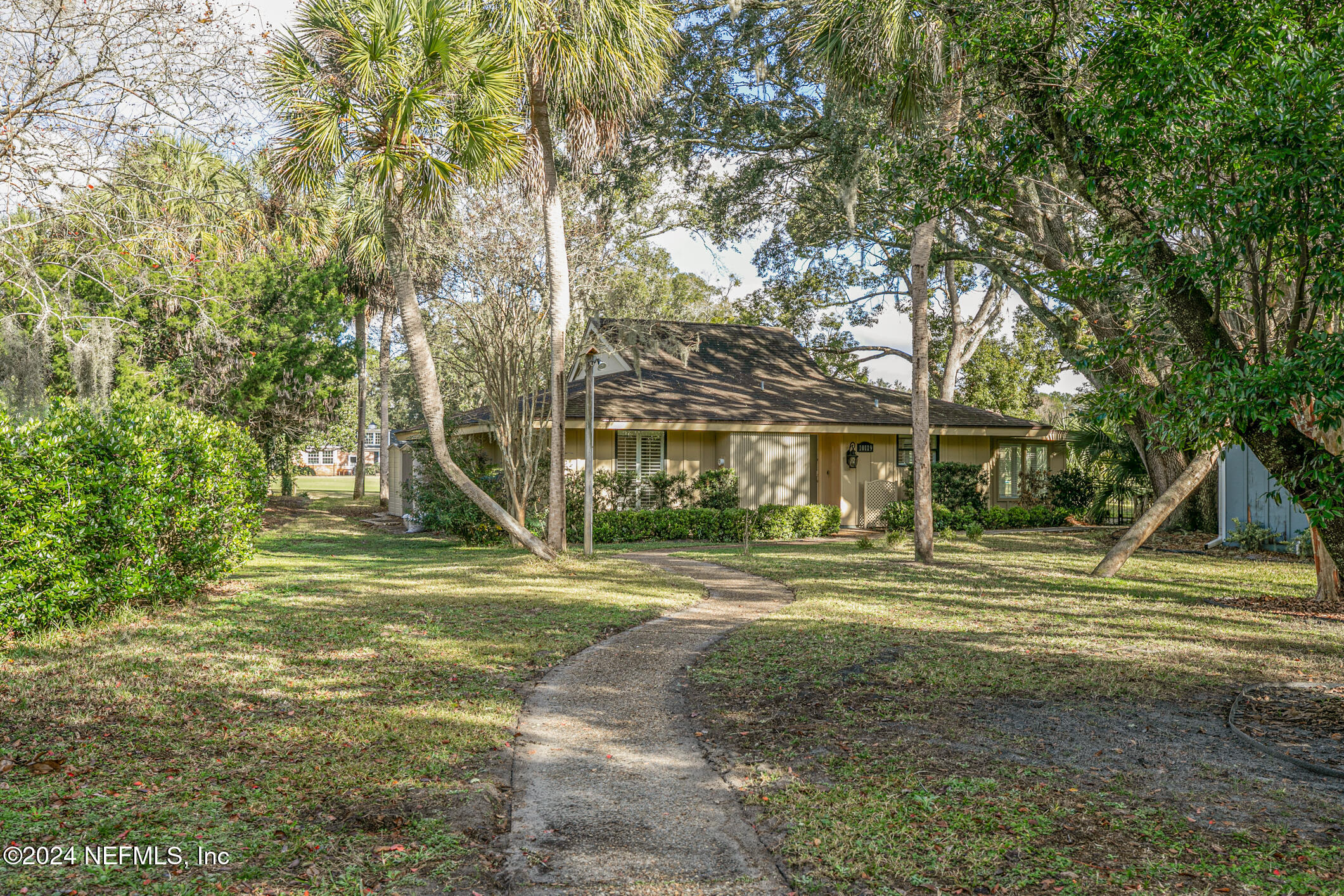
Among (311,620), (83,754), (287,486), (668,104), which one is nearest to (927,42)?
(668,104)

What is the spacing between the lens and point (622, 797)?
4.30m

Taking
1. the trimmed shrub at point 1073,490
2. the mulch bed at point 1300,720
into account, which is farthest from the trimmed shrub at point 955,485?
the mulch bed at point 1300,720

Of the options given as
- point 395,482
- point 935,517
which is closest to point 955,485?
point 935,517

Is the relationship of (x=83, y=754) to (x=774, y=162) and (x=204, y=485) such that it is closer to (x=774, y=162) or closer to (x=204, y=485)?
(x=204, y=485)

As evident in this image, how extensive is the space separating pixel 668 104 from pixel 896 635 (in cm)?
1299

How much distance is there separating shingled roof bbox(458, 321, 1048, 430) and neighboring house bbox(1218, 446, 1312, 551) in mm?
6123

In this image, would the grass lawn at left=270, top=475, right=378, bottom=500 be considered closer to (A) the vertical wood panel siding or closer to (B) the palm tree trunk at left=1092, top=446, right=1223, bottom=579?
(A) the vertical wood panel siding

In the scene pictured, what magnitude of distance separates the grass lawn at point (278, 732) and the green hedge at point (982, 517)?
1036cm

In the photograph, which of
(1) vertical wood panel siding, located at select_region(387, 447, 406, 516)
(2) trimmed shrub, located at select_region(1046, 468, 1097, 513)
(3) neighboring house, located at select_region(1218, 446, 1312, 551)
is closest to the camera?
(3) neighboring house, located at select_region(1218, 446, 1312, 551)

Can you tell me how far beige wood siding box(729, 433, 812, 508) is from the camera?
20641 mm

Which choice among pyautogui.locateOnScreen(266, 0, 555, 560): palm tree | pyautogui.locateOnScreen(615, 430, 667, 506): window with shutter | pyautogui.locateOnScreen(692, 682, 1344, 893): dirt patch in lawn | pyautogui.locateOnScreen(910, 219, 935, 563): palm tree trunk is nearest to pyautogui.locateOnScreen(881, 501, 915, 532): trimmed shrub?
pyautogui.locateOnScreen(910, 219, 935, 563): palm tree trunk

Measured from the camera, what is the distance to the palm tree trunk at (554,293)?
12805 mm

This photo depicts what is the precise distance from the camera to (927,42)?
37.5 feet

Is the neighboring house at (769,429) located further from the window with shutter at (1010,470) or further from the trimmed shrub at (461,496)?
the trimmed shrub at (461,496)
